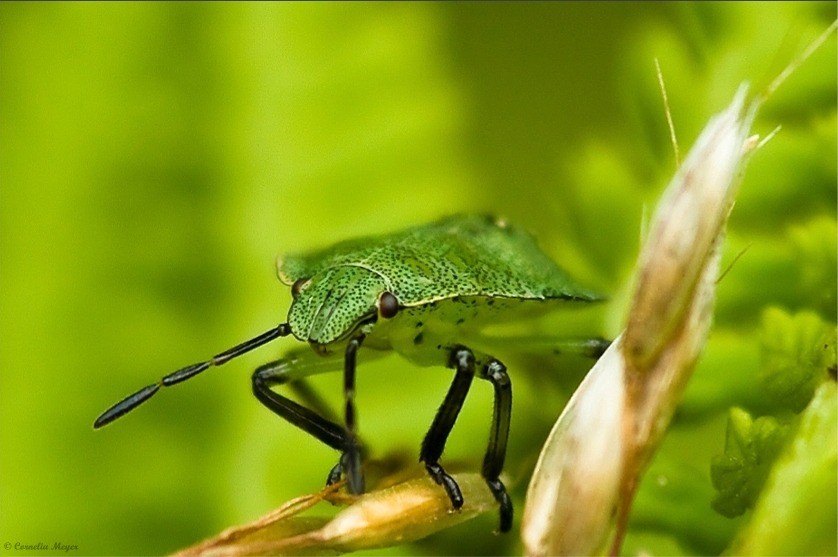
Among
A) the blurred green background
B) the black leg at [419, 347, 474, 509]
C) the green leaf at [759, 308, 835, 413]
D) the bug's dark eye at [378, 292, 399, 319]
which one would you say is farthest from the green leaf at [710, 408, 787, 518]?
the bug's dark eye at [378, 292, 399, 319]

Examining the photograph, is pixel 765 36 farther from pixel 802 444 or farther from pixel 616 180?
pixel 802 444

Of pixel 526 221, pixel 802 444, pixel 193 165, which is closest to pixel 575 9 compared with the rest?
pixel 526 221

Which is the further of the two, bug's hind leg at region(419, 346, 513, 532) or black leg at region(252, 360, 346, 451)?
black leg at region(252, 360, 346, 451)

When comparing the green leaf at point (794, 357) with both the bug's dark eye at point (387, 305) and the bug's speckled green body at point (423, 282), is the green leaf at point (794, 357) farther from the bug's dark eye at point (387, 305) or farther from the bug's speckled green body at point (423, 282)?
the bug's dark eye at point (387, 305)

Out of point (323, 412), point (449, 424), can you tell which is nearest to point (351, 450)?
point (449, 424)

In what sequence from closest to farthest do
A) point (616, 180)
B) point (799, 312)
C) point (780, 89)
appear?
1. point (799, 312)
2. point (780, 89)
3. point (616, 180)

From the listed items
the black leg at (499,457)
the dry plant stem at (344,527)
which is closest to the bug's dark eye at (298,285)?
the black leg at (499,457)

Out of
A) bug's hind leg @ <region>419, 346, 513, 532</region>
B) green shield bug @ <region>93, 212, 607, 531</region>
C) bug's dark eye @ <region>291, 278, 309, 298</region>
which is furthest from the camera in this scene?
bug's dark eye @ <region>291, 278, 309, 298</region>

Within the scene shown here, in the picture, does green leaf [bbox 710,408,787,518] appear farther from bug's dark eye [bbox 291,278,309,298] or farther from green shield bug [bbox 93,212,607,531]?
bug's dark eye [bbox 291,278,309,298]
